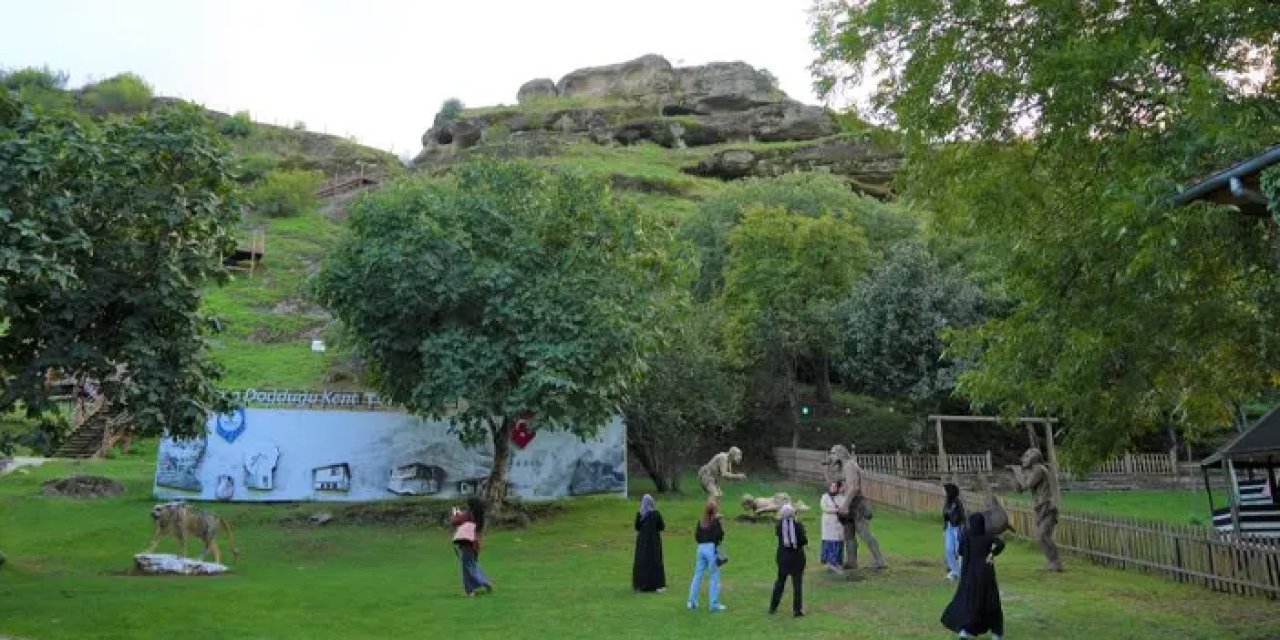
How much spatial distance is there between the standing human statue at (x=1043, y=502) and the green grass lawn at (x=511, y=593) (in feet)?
1.44

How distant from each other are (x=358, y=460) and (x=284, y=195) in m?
50.8

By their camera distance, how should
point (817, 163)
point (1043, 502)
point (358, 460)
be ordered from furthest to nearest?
point (817, 163), point (358, 460), point (1043, 502)

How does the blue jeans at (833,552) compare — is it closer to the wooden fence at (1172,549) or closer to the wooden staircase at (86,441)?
the wooden fence at (1172,549)

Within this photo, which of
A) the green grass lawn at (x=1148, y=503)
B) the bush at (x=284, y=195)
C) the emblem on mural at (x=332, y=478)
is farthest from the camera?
the bush at (x=284, y=195)

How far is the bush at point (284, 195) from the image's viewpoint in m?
72.4

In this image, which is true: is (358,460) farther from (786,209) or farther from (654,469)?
(786,209)

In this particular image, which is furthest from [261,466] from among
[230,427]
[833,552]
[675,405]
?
[833,552]

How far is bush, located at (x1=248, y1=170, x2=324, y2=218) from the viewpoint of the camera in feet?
237

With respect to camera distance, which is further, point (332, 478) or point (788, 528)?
point (332, 478)

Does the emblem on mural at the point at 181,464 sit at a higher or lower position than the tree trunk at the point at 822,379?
lower

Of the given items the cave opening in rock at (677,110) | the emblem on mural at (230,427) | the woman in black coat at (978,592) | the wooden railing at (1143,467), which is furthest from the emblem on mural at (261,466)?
the cave opening in rock at (677,110)

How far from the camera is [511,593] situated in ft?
47.4

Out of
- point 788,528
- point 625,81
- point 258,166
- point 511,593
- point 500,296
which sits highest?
point 625,81

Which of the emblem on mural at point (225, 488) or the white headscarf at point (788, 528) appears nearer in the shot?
the white headscarf at point (788, 528)
